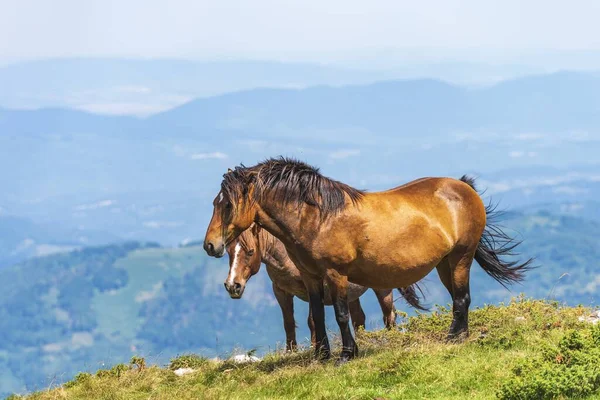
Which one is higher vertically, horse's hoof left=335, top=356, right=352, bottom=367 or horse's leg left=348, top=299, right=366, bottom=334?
horse's hoof left=335, top=356, right=352, bottom=367

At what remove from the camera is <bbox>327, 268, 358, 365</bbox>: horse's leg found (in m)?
13.6

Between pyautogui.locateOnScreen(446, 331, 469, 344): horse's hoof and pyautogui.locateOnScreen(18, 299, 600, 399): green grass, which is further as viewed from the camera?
pyautogui.locateOnScreen(446, 331, 469, 344): horse's hoof

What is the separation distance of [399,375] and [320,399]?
1268 mm

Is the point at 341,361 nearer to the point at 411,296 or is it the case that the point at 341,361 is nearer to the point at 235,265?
the point at 235,265

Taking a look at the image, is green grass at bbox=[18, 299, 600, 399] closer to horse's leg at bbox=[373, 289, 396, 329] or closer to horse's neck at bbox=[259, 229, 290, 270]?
horse's neck at bbox=[259, 229, 290, 270]

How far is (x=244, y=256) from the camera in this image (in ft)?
53.9

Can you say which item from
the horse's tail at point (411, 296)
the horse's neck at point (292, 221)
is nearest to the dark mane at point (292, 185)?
the horse's neck at point (292, 221)

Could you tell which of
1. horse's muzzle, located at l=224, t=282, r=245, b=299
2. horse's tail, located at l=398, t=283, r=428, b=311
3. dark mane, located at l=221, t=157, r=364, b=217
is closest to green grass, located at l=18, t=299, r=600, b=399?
horse's muzzle, located at l=224, t=282, r=245, b=299

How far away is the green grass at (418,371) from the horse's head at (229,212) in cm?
178

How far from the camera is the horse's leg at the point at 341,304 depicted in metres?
13.6

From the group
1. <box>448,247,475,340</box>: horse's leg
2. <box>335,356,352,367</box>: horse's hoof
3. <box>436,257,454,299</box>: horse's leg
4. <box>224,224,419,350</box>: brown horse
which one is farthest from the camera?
<box>224,224,419,350</box>: brown horse

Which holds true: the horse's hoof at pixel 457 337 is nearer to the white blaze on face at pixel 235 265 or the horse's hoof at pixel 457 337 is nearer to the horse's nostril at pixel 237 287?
the horse's nostril at pixel 237 287

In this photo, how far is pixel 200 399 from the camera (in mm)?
11805

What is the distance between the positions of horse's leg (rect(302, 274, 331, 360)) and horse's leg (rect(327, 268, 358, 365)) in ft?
1.18
